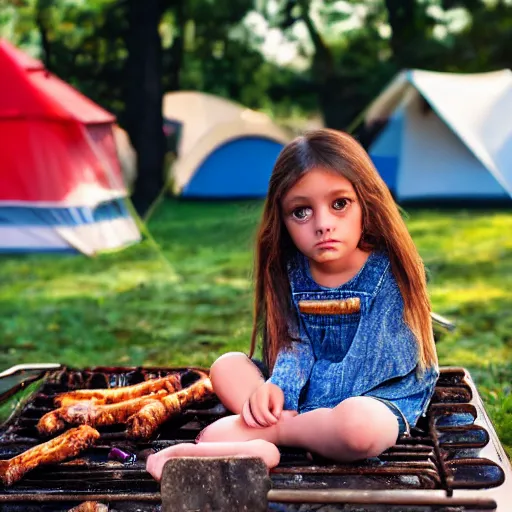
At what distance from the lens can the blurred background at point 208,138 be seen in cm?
448

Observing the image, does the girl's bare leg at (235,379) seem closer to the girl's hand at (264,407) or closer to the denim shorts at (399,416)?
the girl's hand at (264,407)

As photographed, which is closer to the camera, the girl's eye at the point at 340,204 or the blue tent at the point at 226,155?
the girl's eye at the point at 340,204

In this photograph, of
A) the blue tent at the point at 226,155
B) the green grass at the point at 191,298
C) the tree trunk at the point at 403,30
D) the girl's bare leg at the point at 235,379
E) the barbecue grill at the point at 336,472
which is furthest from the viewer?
the tree trunk at the point at 403,30

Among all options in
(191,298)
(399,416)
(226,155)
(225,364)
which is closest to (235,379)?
(225,364)

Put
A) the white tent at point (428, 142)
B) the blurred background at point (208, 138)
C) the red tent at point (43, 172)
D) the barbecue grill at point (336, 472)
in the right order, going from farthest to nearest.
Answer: the white tent at point (428, 142), the red tent at point (43, 172), the blurred background at point (208, 138), the barbecue grill at point (336, 472)

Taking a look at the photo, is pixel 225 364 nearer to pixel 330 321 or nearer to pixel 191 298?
pixel 330 321

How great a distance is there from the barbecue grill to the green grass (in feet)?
1.29

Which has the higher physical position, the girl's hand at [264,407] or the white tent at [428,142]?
the girl's hand at [264,407]

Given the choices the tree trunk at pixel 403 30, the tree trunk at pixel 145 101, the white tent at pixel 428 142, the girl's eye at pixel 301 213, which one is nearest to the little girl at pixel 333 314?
the girl's eye at pixel 301 213

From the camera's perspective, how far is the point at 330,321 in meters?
1.91

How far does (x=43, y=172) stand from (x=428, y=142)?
2.97 metres

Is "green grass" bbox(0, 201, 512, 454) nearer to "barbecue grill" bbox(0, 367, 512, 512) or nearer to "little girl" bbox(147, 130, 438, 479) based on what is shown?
"little girl" bbox(147, 130, 438, 479)

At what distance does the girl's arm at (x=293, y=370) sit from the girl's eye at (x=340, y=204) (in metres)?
0.30

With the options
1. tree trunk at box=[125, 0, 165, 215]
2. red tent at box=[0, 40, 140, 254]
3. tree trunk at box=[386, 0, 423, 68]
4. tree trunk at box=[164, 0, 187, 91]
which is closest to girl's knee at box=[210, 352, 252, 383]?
red tent at box=[0, 40, 140, 254]
